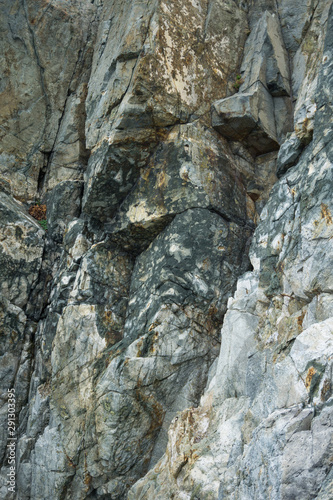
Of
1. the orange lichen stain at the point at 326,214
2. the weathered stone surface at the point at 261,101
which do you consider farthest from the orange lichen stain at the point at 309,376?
the weathered stone surface at the point at 261,101

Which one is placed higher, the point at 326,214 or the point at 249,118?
the point at 249,118

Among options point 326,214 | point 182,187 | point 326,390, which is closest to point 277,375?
point 326,390

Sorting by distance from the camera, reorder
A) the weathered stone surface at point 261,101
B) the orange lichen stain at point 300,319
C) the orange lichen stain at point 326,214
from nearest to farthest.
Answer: the orange lichen stain at point 300,319 < the orange lichen stain at point 326,214 < the weathered stone surface at point 261,101

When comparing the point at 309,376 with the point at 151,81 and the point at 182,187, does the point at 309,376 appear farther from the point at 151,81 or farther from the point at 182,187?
the point at 151,81

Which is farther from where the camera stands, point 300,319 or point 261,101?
point 261,101

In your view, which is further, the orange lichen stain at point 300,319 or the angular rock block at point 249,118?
the angular rock block at point 249,118

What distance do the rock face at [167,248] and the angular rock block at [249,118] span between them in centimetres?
5

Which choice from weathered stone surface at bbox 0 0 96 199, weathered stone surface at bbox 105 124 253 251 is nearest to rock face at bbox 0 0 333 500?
weathered stone surface at bbox 105 124 253 251

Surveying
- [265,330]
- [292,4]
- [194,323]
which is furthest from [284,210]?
[292,4]

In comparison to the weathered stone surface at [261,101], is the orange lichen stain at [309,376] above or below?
below

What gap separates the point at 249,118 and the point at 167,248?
14.3 ft

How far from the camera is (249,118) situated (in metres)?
12.5

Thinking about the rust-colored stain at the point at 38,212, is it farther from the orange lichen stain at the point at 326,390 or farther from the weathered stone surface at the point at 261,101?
the orange lichen stain at the point at 326,390

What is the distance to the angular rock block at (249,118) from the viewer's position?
1261cm
